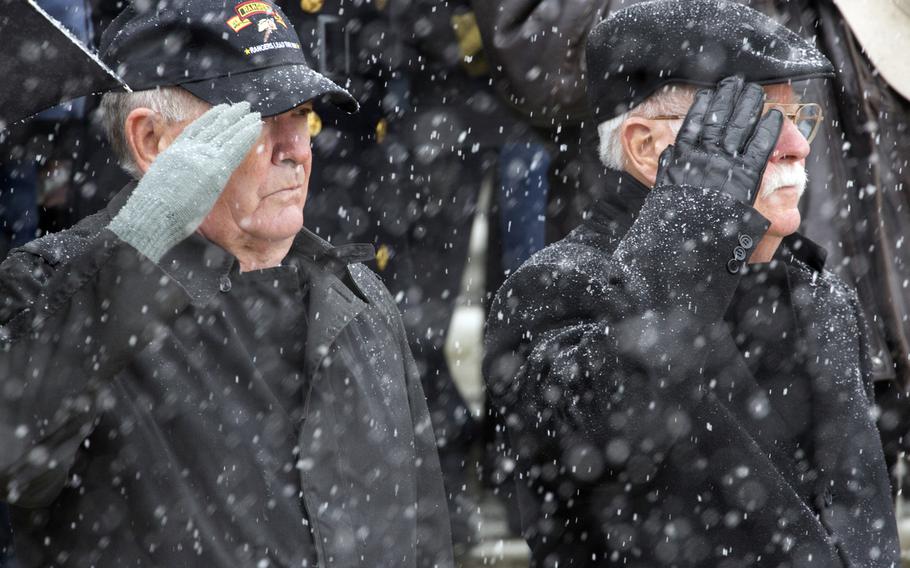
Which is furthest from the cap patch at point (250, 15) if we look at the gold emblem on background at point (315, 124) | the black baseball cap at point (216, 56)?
the gold emblem on background at point (315, 124)

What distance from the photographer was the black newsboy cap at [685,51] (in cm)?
338

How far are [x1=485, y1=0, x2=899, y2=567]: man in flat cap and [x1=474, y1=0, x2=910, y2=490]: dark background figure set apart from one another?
1242mm

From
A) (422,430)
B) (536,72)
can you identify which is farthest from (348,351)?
(536,72)

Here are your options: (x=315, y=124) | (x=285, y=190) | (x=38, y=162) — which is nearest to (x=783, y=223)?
(x=285, y=190)

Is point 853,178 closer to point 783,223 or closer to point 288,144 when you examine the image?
point 783,223

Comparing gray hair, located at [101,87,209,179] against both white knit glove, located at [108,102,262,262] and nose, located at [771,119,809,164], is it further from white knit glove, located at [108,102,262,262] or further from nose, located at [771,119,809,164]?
nose, located at [771,119,809,164]

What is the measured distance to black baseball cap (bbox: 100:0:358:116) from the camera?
3.50m

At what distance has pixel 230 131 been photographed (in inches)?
122

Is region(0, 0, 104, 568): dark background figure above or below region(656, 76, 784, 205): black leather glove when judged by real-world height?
below

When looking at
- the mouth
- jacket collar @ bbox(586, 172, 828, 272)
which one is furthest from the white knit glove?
jacket collar @ bbox(586, 172, 828, 272)

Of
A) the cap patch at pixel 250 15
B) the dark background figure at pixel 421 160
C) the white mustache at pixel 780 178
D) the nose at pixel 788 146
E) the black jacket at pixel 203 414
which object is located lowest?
the dark background figure at pixel 421 160

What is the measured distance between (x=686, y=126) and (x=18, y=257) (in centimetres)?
137

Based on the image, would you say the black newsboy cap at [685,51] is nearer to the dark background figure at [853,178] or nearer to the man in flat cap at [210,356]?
the man in flat cap at [210,356]

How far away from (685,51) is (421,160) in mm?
1731
